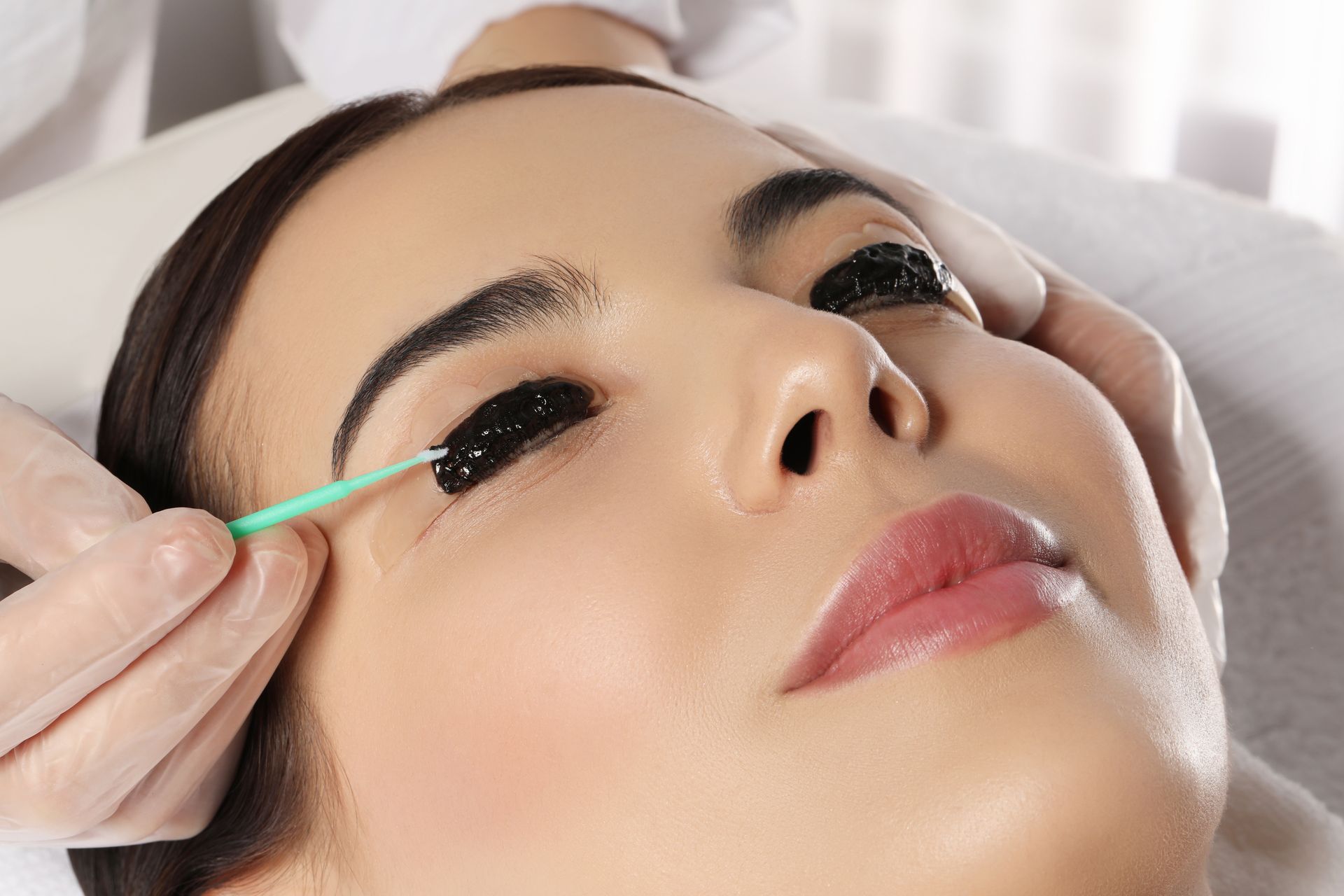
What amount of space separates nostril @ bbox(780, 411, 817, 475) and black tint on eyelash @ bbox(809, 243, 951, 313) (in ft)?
0.55

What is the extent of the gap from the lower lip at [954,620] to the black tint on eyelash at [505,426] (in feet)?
0.83

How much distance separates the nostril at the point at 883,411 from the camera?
0.84 metres

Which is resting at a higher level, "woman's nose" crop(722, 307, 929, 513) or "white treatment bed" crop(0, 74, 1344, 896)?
"woman's nose" crop(722, 307, 929, 513)

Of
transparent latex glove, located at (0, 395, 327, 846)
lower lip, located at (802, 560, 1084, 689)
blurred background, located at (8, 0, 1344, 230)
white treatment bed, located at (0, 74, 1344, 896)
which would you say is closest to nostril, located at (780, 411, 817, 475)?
lower lip, located at (802, 560, 1084, 689)

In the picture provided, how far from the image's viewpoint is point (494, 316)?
882 mm

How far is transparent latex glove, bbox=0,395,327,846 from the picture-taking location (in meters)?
0.82

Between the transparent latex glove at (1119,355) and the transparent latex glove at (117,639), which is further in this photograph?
the transparent latex glove at (1119,355)

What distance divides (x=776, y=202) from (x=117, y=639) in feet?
1.82

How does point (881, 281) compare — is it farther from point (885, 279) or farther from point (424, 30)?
point (424, 30)

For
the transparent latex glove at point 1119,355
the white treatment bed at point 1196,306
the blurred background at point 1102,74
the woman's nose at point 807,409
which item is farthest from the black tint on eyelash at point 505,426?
the blurred background at point 1102,74

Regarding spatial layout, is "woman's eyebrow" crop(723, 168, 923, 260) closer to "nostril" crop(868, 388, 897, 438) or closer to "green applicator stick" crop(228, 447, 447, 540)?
"nostril" crop(868, 388, 897, 438)

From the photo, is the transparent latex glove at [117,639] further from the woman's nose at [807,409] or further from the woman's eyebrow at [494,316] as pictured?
the woman's nose at [807,409]

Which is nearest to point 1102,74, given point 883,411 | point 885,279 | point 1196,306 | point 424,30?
point 1196,306

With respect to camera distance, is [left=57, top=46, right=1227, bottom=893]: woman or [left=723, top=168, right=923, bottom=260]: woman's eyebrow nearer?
[left=57, top=46, right=1227, bottom=893]: woman
